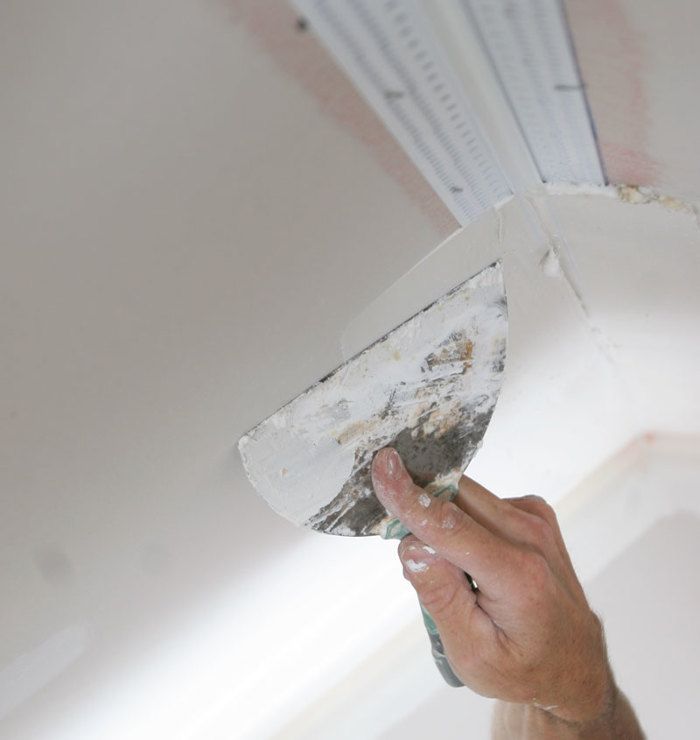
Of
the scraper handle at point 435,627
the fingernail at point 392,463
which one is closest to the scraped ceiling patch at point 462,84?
the fingernail at point 392,463

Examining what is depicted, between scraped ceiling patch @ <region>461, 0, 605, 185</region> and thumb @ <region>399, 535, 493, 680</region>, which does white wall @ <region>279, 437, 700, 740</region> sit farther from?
scraped ceiling patch @ <region>461, 0, 605, 185</region>

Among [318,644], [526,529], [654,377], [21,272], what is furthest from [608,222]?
[318,644]

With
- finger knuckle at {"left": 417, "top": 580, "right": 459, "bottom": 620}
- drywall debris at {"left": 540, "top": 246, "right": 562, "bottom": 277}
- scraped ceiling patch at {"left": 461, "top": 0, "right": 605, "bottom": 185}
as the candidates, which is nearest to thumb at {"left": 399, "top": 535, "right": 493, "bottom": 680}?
finger knuckle at {"left": 417, "top": 580, "right": 459, "bottom": 620}

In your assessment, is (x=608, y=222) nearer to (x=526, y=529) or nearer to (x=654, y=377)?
(x=526, y=529)

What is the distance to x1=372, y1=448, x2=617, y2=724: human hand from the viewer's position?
1.00 meters

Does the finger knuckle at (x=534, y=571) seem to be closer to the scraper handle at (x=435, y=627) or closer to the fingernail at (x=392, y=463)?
the scraper handle at (x=435, y=627)

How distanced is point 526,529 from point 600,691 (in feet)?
1.12

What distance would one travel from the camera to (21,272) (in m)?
0.61

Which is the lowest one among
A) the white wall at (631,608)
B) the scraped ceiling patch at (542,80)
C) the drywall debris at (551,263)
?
the white wall at (631,608)

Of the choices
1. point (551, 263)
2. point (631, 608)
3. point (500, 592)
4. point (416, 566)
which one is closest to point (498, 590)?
point (500, 592)

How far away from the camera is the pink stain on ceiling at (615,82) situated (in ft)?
1.96

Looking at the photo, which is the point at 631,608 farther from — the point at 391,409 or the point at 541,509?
the point at 391,409

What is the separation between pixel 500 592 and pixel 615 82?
66 centimetres

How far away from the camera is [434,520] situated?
99 cm
